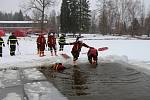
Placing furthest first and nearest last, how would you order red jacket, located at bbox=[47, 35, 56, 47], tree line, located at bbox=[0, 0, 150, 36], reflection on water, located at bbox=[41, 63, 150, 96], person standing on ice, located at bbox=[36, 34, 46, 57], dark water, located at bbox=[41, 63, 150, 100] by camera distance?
tree line, located at bbox=[0, 0, 150, 36] < red jacket, located at bbox=[47, 35, 56, 47] < person standing on ice, located at bbox=[36, 34, 46, 57] < reflection on water, located at bbox=[41, 63, 150, 96] < dark water, located at bbox=[41, 63, 150, 100]

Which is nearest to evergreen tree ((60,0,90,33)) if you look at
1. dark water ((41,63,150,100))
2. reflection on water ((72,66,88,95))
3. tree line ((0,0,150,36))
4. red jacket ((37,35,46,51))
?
tree line ((0,0,150,36))

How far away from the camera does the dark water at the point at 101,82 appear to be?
10852 mm

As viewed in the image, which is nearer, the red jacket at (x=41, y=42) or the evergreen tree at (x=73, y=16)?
the red jacket at (x=41, y=42)

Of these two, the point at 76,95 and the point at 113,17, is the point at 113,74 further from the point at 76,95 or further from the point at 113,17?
the point at 113,17

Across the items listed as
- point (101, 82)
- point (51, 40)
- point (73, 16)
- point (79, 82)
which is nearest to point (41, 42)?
point (51, 40)

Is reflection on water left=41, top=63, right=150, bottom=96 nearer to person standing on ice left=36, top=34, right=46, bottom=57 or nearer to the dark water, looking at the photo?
the dark water

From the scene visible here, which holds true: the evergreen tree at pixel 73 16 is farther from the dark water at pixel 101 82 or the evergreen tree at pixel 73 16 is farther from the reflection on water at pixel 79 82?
the reflection on water at pixel 79 82

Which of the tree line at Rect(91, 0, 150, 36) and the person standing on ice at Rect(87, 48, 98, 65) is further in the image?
the tree line at Rect(91, 0, 150, 36)

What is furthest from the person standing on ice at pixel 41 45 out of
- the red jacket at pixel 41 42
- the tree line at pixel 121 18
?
the tree line at pixel 121 18

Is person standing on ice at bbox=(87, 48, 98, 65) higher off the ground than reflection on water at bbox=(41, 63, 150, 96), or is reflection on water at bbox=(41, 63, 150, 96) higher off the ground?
person standing on ice at bbox=(87, 48, 98, 65)

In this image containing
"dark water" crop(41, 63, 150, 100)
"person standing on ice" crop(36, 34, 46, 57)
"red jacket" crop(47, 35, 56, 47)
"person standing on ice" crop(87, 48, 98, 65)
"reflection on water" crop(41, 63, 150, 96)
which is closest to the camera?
"dark water" crop(41, 63, 150, 100)

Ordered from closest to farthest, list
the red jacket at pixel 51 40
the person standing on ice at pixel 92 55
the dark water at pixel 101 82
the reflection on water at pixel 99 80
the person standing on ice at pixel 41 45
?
the dark water at pixel 101 82 → the reflection on water at pixel 99 80 → the person standing on ice at pixel 92 55 → the person standing on ice at pixel 41 45 → the red jacket at pixel 51 40

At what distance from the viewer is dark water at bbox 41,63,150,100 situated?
35.6ft

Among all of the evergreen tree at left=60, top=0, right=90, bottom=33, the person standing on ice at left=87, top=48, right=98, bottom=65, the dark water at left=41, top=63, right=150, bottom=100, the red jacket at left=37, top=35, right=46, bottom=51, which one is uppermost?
the evergreen tree at left=60, top=0, right=90, bottom=33
